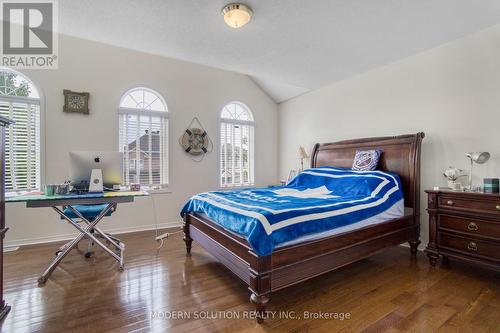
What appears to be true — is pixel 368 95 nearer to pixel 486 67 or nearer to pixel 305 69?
pixel 305 69

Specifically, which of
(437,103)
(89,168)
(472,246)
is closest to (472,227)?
(472,246)

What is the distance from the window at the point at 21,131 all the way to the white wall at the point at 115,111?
0.14m

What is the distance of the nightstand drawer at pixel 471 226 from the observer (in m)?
2.15

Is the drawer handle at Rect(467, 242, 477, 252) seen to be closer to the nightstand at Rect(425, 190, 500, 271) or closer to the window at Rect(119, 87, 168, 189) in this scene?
the nightstand at Rect(425, 190, 500, 271)

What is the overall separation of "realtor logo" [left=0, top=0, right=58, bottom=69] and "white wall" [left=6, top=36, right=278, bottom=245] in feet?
→ 0.43

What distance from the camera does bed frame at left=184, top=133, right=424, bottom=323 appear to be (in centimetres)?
171

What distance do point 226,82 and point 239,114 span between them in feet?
2.26

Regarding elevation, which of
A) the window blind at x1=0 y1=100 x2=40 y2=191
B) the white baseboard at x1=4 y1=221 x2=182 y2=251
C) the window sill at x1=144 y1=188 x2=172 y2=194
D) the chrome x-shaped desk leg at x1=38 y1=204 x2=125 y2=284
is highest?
the window blind at x1=0 y1=100 x2=40 y2=191

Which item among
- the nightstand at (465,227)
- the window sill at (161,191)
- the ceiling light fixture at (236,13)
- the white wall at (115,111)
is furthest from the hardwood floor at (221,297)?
the ceiling light fixture at (236,13)

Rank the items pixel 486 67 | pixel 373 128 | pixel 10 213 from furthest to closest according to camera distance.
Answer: pixel 373 128 → pixel 10 213 → pixel 486 67

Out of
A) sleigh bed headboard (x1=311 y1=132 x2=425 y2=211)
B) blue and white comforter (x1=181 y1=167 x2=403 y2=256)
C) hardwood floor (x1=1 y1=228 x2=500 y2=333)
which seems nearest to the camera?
hardwood floor (x1=1 y1=228 x2=500 y2=333)

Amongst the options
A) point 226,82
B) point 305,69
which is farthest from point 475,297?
point 226,82

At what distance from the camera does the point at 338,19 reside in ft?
7.72

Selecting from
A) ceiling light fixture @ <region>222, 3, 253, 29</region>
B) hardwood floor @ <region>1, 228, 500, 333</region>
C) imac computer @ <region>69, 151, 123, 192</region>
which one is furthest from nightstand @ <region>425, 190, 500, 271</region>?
imac computer @ <region>69, 151, 123, 192</region>
